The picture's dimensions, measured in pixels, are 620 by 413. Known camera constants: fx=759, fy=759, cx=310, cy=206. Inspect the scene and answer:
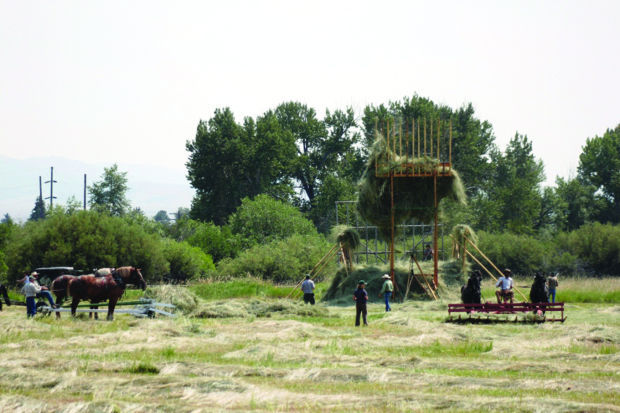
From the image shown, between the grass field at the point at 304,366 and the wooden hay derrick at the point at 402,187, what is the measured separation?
38.5 ft

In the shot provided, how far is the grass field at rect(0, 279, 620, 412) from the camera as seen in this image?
11445 millimetres

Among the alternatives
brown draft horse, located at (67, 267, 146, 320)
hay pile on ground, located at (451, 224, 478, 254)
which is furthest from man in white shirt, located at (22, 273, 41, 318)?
hay pile on ground, located at (451, 224, 478, 254)

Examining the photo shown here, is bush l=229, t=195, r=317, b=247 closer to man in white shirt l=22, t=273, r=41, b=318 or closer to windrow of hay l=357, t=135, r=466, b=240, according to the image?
windrow of hay l=357, t=135, r=466, b=240

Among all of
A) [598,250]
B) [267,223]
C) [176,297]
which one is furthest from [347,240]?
[267,223]

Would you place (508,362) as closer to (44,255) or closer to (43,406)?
(43,406)

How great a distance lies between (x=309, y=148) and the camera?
89750 millimetres

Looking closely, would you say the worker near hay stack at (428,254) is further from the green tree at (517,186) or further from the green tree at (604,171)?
the green tree at (604,171)

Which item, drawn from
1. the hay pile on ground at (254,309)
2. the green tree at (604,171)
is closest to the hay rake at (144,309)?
the hay pile on ground at (254,309)

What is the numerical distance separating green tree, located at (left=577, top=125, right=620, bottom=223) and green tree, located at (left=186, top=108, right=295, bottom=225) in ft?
107

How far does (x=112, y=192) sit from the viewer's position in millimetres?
85812

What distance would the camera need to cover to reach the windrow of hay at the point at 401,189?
3619cm

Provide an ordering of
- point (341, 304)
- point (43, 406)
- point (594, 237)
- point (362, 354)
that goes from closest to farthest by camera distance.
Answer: point (43, 406), point (362, 354), point (341, 304), point (594, 237)

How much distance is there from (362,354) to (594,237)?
49451 millimetres

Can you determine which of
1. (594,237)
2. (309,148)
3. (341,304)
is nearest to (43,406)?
(341,304)
